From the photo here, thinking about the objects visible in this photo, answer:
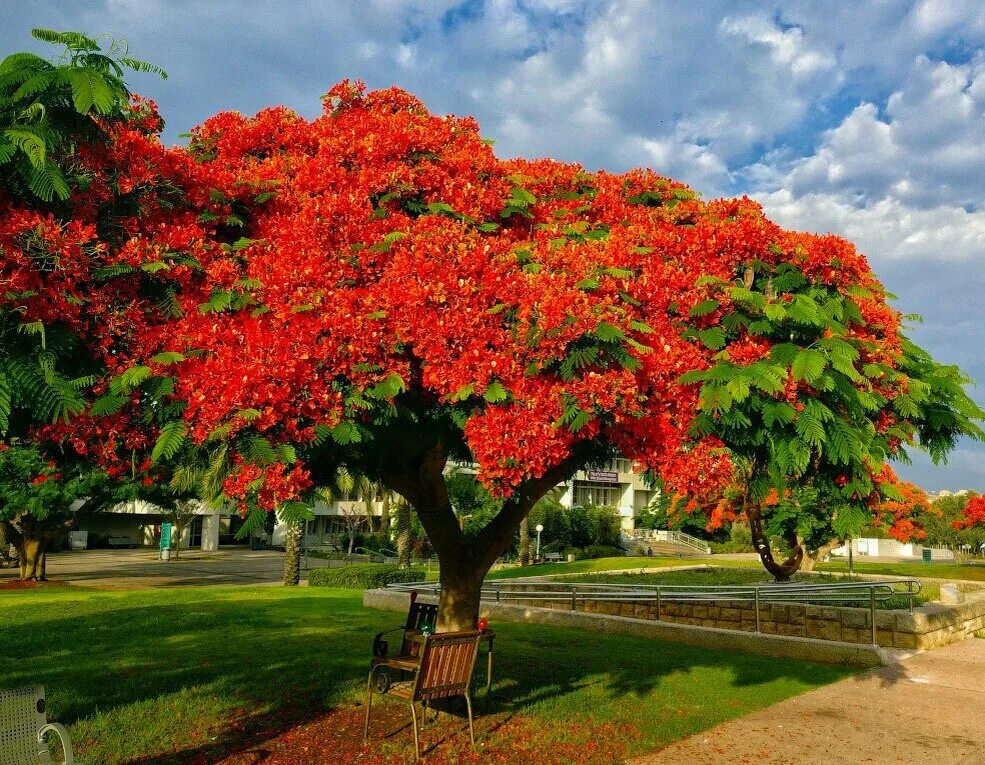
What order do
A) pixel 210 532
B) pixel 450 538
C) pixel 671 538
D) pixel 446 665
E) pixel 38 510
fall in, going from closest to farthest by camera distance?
pixel 446 665
pixel 450 538
pixel 38 510
pixel 671 538
pixel 210 532

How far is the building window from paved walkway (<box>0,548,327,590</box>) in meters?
27.1

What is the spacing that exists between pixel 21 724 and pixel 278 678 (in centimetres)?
528

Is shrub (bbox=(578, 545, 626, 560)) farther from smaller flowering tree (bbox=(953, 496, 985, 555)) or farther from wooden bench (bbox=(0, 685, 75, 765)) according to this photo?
wooden bench (bbox=(0, 685, 75, 765))

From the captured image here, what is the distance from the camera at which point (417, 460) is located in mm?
9625

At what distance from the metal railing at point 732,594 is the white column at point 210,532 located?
49.9 m

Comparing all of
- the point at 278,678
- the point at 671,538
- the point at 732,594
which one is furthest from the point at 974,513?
the point at 278,678

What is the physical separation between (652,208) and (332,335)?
3961 millimetres

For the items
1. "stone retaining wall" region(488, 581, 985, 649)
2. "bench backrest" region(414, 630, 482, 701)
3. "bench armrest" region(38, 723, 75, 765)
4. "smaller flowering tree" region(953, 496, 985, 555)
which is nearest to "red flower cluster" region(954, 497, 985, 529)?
"smaller flowering tree" region(953, 496, 985, 555)

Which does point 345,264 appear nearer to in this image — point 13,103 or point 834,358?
point 13,103

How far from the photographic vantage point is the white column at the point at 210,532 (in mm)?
64188

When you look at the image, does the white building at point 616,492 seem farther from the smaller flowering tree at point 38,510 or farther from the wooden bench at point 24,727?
the wooden bench at point 24,727

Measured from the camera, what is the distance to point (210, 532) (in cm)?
6462

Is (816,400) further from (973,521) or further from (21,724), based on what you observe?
(973,521)

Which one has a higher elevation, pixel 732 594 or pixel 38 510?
pixel 38 510
